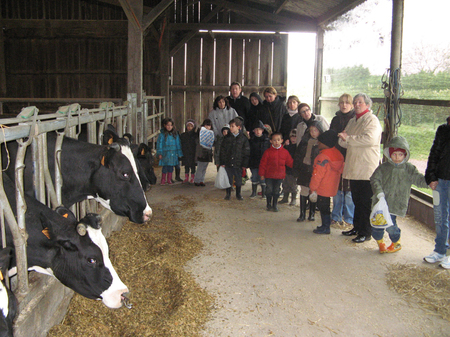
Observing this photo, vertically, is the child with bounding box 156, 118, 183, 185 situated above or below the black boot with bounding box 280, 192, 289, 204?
above

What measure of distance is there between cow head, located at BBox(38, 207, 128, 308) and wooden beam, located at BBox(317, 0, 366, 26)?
677 centimetres

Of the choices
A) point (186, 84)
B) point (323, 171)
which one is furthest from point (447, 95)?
point (186, 84)

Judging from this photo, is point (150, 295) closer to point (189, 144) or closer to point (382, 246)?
point (382, 246)

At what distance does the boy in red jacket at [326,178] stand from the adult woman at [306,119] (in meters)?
0.54

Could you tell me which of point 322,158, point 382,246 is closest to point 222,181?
point 322,158

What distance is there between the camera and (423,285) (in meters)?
3.46

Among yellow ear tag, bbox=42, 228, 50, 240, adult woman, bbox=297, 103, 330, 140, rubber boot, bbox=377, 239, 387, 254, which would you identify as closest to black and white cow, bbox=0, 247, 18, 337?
yellow ear tag, bbox=42, 228, 50, 240

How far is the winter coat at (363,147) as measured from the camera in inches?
174

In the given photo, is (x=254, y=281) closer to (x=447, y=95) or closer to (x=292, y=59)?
(x=447, y=95)

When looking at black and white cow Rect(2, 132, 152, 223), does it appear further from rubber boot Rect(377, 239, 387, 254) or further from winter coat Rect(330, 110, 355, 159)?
winter coat Rect(330, 110, 355, 159)

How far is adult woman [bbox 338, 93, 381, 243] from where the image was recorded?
175 inches

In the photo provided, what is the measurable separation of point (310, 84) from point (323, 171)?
805 inches

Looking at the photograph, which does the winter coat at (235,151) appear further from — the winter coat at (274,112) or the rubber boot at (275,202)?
the rubber boot at (275,202)

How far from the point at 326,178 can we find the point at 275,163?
100cm
